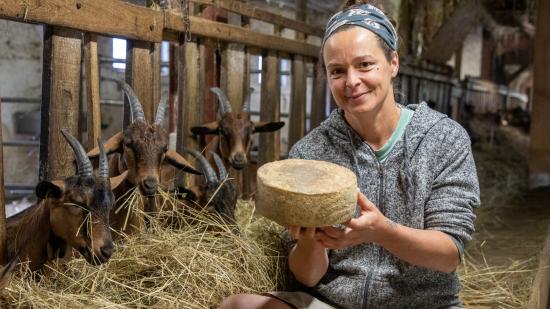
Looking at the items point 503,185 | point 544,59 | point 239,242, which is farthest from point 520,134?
point 239,242

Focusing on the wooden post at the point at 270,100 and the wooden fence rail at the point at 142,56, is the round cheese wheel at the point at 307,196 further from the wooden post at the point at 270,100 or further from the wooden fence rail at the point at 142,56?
the wooden post at the point at 270,100

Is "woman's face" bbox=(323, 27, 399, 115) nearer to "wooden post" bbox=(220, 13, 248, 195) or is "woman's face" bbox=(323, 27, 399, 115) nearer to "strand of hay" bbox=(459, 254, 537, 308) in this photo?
"strand of hay" bbox=(459, 254, 537, 308)

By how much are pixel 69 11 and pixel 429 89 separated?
8.58 meters

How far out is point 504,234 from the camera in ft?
20.3

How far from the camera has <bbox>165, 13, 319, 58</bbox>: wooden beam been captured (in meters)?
4.54

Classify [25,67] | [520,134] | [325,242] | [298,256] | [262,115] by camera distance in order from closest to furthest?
[325,242] < [298,256] < [262,115] < [25,67] < [520,134]

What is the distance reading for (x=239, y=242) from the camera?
3.20 metres

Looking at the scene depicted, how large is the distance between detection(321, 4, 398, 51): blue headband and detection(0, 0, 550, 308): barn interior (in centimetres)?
42

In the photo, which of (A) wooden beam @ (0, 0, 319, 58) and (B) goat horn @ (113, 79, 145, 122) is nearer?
(A) wooden beam @ (0, 0, 319, 58)

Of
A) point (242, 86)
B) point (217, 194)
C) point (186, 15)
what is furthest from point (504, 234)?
point (186, 15)

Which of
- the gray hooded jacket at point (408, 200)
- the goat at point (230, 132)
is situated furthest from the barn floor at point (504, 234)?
the goat at point (230, 132)

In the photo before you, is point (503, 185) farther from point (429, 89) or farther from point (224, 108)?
point (224, 108)

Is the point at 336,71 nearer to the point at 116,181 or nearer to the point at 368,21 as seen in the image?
the point at 368,21

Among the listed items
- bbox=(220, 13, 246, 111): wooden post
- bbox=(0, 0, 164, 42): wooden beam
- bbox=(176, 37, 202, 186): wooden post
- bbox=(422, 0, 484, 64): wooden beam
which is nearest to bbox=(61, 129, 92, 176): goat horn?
bbox=(0, 0, 164, 42): wooden beam
